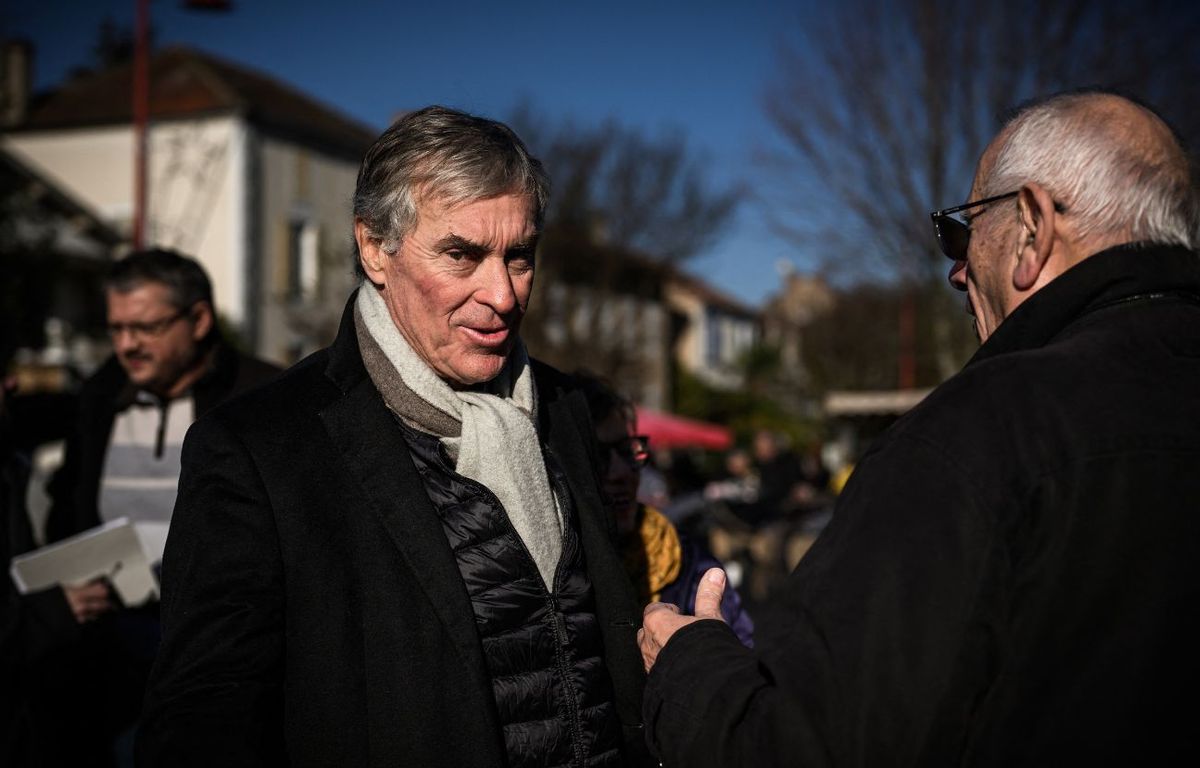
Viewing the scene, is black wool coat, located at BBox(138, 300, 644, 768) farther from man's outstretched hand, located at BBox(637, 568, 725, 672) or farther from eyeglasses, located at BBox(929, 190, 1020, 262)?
eyeglasses, located at BBox(929, 190, 1020, 262)

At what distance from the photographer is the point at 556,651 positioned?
2.22 m

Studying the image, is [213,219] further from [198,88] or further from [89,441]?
[89,441]

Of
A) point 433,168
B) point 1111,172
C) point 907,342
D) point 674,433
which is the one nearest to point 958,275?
point 1111,172

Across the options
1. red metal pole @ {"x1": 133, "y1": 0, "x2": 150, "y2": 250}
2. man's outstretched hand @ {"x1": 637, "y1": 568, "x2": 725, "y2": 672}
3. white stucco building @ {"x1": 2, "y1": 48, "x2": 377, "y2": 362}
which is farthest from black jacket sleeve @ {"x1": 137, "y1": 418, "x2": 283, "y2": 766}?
white stucco building @ {"x1": 2, "y1": 48, "x2": 377, "y2": 362}

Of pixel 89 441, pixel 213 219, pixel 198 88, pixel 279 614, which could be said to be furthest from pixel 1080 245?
pixel 198 88

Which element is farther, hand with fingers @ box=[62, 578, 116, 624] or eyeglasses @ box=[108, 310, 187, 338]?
eyeglasses @ box=[108, 310, 187, 338]

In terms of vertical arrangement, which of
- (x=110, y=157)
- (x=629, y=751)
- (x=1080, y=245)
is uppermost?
(x=110, y=157)

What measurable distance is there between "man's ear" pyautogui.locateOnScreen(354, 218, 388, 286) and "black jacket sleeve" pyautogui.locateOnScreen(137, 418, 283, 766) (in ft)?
1.62

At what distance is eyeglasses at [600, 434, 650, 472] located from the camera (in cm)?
324

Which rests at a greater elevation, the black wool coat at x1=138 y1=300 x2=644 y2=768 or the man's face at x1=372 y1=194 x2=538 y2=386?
the man's face at x1=372 y1=194 x2=538 y2=386

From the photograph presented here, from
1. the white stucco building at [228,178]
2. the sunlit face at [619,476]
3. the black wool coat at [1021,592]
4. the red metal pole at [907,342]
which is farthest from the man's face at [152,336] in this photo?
the white stucco building at [228,178]

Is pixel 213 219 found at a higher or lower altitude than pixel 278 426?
higher

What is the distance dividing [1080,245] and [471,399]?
1.19 m

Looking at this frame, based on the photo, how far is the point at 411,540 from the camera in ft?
6.86
